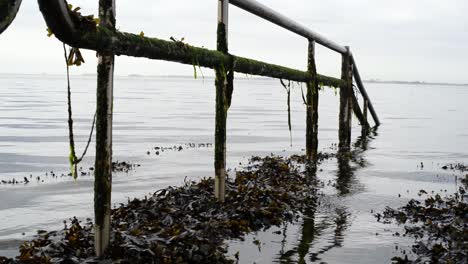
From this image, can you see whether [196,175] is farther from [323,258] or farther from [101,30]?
[101,30]

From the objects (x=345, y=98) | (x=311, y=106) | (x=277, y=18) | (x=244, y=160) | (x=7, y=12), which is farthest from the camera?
(x=345, y=98)

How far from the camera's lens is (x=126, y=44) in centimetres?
373

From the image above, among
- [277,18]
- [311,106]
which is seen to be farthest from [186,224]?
[311,106]

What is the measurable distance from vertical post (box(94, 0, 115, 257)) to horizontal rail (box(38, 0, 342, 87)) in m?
0.11

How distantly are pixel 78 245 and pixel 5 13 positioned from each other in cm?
252

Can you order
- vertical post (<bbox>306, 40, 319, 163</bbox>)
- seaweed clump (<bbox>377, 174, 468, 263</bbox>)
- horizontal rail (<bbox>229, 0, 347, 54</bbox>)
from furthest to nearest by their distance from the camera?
vertical post (<bbox>306, 40, 319, 163</bbox>), horizontal rail (<bbox>229, 0, 347, 54</bbox>), seaweed clump (<bbox>377, 174, 468, 263</bbox>)

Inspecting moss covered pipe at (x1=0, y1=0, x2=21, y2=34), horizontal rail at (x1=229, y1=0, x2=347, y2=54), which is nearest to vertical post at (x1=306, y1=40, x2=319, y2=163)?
horizontal rail at (x1=229, y1=0, x2=347, y2=54)

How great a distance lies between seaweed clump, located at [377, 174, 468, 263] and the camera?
13.4ft

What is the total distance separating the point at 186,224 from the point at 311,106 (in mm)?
5126

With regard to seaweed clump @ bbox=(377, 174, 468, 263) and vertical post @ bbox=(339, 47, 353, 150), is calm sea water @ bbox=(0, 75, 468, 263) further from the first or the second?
vertical post @ bbox=(339, 47, 353, 150)

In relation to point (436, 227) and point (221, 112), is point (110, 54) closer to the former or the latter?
point (221, 112)

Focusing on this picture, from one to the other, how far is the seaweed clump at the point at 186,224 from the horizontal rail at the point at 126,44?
1.55m

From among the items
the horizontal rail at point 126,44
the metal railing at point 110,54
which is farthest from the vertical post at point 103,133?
the horizontal rail at point 126,44

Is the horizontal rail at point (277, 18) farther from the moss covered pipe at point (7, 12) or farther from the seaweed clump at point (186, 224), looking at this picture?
the moss covered pipe at point (7, 12)
